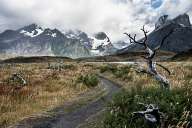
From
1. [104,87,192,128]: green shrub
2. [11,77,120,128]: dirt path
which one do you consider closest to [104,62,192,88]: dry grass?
[104,87,192,128]: green shrub

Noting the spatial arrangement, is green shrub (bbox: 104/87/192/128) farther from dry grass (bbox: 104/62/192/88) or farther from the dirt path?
dry grass (bbox: 104/62/192/88)

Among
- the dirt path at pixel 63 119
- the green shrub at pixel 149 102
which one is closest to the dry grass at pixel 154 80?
the green shrub at pixel 149 102

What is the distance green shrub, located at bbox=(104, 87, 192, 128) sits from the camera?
12.4 metres

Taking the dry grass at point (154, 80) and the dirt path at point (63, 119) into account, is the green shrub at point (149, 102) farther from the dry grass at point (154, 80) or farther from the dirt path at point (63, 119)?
the dry grass at point (154, 80)

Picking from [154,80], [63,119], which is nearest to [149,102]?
[63,119]

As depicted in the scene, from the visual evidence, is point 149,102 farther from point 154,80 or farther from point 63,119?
point 154,80

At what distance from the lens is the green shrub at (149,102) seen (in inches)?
489

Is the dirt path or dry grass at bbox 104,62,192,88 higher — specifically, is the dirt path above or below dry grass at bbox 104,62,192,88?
below

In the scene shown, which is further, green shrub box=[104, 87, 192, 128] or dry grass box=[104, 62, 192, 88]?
dry grass box=[104, 62, 192, 88]

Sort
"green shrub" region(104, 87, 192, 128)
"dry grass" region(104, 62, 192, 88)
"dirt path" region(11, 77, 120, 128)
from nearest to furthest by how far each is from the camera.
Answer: "green shrub" region(104, 87, 192, 128), "dirt path" region(11, 77, 120, 128), "dry grass" region(104, 62, 192, 88)

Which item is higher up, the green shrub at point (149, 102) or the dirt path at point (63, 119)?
the green shrub at point (149, 102)

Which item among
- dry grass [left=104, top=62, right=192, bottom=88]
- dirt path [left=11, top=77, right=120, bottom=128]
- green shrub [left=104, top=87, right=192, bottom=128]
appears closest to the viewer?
green shrub [left=104, top=87, right=192, bottom=128]

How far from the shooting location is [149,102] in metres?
14.3

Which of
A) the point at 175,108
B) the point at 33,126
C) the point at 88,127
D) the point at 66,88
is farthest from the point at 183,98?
the point at 66,88
